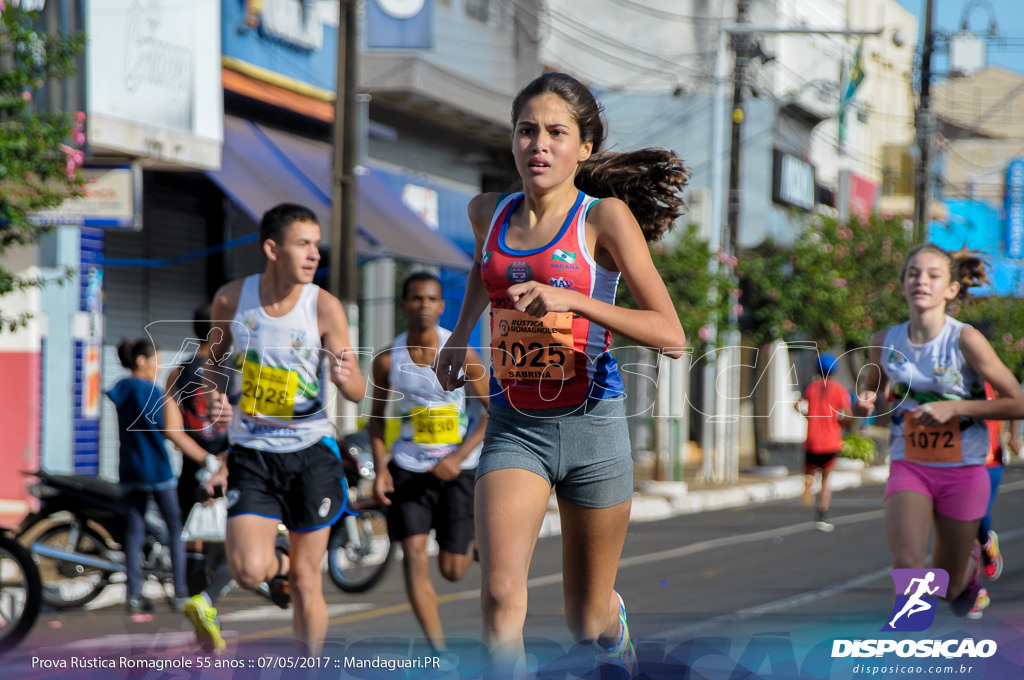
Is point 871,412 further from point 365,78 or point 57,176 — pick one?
point 365,78

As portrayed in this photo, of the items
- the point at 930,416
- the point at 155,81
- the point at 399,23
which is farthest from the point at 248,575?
the point at 399,23

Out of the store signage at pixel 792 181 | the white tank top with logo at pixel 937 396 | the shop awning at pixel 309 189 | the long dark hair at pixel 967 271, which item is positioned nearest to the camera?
the white tank top with logo at pixel 937 396

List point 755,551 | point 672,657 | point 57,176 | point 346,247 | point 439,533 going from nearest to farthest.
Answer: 1. point 672,657
2. point 439,533
3. point 57,176
4. point 755,551
5. point 346,247

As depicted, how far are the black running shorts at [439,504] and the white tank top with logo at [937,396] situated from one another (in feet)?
7.06

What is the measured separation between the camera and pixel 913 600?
587 cm

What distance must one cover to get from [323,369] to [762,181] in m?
26.0

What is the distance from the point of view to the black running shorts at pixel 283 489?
579cm

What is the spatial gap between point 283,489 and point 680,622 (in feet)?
11.6

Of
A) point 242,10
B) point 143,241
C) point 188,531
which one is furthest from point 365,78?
point 188,531

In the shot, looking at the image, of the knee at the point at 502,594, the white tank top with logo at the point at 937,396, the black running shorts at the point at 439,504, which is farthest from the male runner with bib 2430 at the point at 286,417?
the white tank top with logo at the point at 937,396

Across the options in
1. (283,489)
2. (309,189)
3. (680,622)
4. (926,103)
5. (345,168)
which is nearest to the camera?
(283,489)

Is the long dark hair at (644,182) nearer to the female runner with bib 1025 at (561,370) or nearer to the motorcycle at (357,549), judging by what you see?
the female runner with bib 1025 at (561,370)

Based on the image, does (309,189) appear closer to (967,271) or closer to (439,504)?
(439,504)

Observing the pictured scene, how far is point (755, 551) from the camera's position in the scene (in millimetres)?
12758
